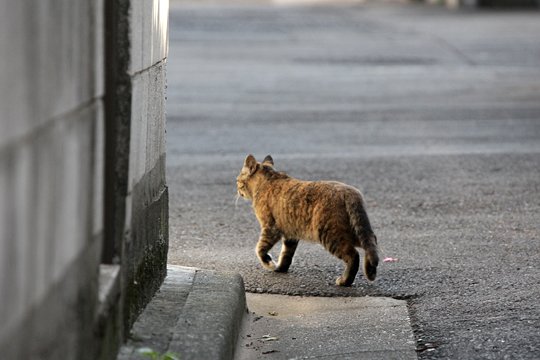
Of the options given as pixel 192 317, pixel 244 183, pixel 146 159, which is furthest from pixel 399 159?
A: pixel 192 317

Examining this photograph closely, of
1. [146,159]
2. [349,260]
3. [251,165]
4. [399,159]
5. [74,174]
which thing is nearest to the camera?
[74,174]

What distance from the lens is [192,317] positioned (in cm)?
581

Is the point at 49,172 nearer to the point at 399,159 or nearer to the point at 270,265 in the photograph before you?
the point at 270,265

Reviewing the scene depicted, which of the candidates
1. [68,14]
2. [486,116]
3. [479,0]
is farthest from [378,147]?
[479,0]

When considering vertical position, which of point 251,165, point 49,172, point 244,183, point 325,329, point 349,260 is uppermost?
point 49,172

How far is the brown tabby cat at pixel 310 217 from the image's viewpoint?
720 cm

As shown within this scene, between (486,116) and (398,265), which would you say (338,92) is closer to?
(486,116)

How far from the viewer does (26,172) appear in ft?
11.8

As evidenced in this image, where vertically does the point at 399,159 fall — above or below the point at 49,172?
below

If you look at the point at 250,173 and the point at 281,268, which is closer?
the point at 281,268

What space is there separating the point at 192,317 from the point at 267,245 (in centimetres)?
199

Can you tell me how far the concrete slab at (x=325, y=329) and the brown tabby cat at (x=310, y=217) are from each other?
307 millimetres

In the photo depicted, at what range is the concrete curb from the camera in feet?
17.3

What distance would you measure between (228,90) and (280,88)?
848 millimetres
